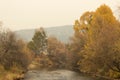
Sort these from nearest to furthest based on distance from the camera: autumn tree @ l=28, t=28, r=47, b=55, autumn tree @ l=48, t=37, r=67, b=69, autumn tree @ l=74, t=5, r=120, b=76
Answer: autumn tree @ l=74, t=5, r=120, b=76
autumn tree @ l=48, t=37, r=67, b=69
autumn tree @ l=28, t=28, r=47, b=55

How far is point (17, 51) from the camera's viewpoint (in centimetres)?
6712

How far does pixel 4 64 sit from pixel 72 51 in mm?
20636

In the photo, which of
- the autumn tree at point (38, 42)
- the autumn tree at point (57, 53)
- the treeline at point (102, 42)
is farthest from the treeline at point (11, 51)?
the autumn tree at point (38, 42)

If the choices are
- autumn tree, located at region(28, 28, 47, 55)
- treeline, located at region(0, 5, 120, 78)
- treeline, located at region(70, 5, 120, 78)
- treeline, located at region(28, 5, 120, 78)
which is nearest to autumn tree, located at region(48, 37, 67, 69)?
treeline, located at region(0, 5, 120, 78)

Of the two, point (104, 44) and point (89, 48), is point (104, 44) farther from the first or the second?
point (89, 48)

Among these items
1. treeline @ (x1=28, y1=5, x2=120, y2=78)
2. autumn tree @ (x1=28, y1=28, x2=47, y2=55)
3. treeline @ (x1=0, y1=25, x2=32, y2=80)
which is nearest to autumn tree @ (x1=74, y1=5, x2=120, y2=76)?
treeline @ (x1=28, y1=5, x2=120, y2=78)

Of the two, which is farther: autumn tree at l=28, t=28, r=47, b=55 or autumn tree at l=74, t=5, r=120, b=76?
autumn tree at l=28, t=28, r=47, b=55

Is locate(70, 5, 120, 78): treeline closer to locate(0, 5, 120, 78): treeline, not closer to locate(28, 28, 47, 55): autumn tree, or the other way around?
locate(0, 5, 120, 78): treeline

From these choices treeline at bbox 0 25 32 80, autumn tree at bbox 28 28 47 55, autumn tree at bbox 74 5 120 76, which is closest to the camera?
autumn tree at bbox 74 5 120 76

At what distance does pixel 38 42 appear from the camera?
412ft

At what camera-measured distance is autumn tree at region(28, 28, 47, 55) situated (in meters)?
124

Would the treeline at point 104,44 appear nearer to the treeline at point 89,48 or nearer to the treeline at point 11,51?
the treeline at point 89,48

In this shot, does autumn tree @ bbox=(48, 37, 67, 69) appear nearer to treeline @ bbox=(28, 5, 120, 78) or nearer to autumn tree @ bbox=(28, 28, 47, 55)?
autumn tree @ bbox=(28, 28, 47, 55)

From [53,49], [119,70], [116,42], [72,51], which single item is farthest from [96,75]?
[53,49]
